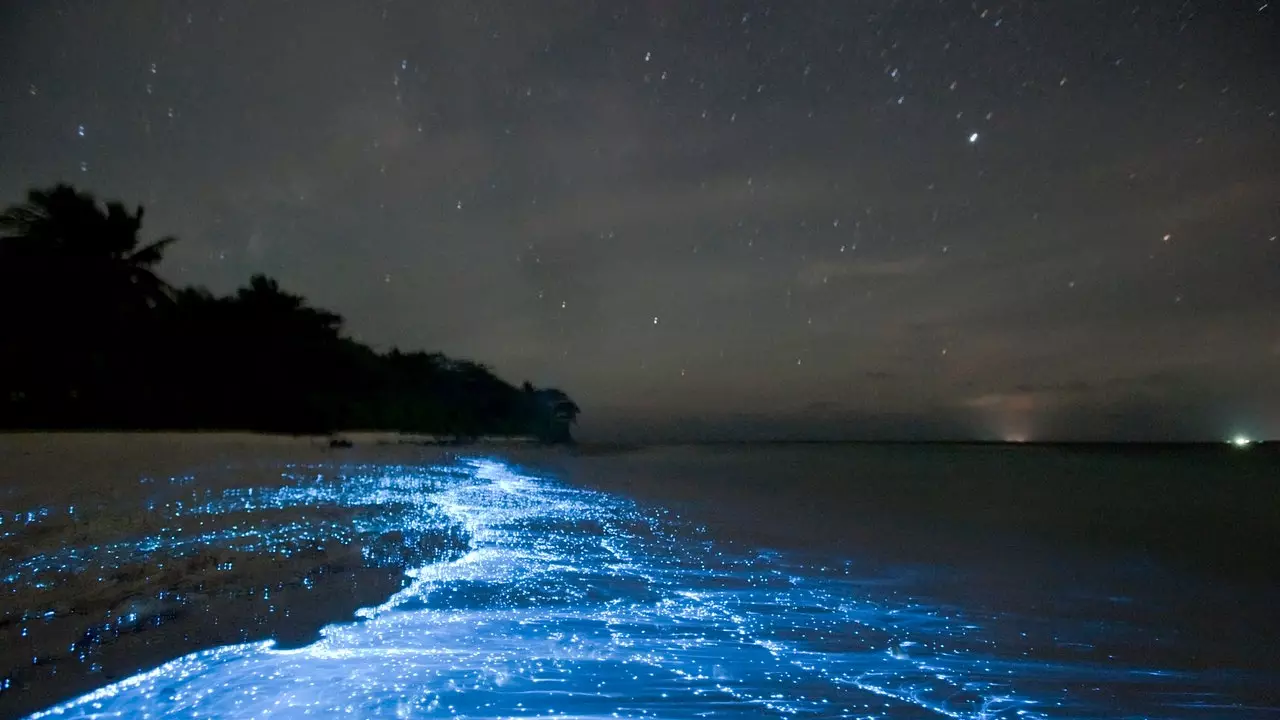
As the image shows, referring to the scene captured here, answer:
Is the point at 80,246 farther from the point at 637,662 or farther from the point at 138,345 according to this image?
the point at 637,662

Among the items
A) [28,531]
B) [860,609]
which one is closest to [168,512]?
[28,531]

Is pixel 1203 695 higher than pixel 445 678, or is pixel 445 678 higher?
pixel 1203 695

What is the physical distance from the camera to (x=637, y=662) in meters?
4.18

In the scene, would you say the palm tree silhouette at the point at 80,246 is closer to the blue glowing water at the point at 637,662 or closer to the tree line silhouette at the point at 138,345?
the tree line silhouette at the point at 138,345

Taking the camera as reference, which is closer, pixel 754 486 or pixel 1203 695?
pixel 1203 695

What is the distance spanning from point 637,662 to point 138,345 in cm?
2710

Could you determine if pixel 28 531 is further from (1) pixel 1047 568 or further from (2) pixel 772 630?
(1) pixel 1047 568

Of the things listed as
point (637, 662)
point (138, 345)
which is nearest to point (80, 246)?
Result: point (138, 345)

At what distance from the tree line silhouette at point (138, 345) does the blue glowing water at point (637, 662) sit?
19.6 metres

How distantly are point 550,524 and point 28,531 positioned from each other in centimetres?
564

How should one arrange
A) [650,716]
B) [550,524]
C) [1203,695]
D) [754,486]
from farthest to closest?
[754,486] < [550,524] < [1203,695] < [650,716]

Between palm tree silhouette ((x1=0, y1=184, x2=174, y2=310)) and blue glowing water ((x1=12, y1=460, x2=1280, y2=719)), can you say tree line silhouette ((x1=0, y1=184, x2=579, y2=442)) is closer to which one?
palm tree silhouette ((x1=0, y1=184, x2=174, y2=310))

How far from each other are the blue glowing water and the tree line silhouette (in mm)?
19594

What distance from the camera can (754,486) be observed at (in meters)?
20.1
